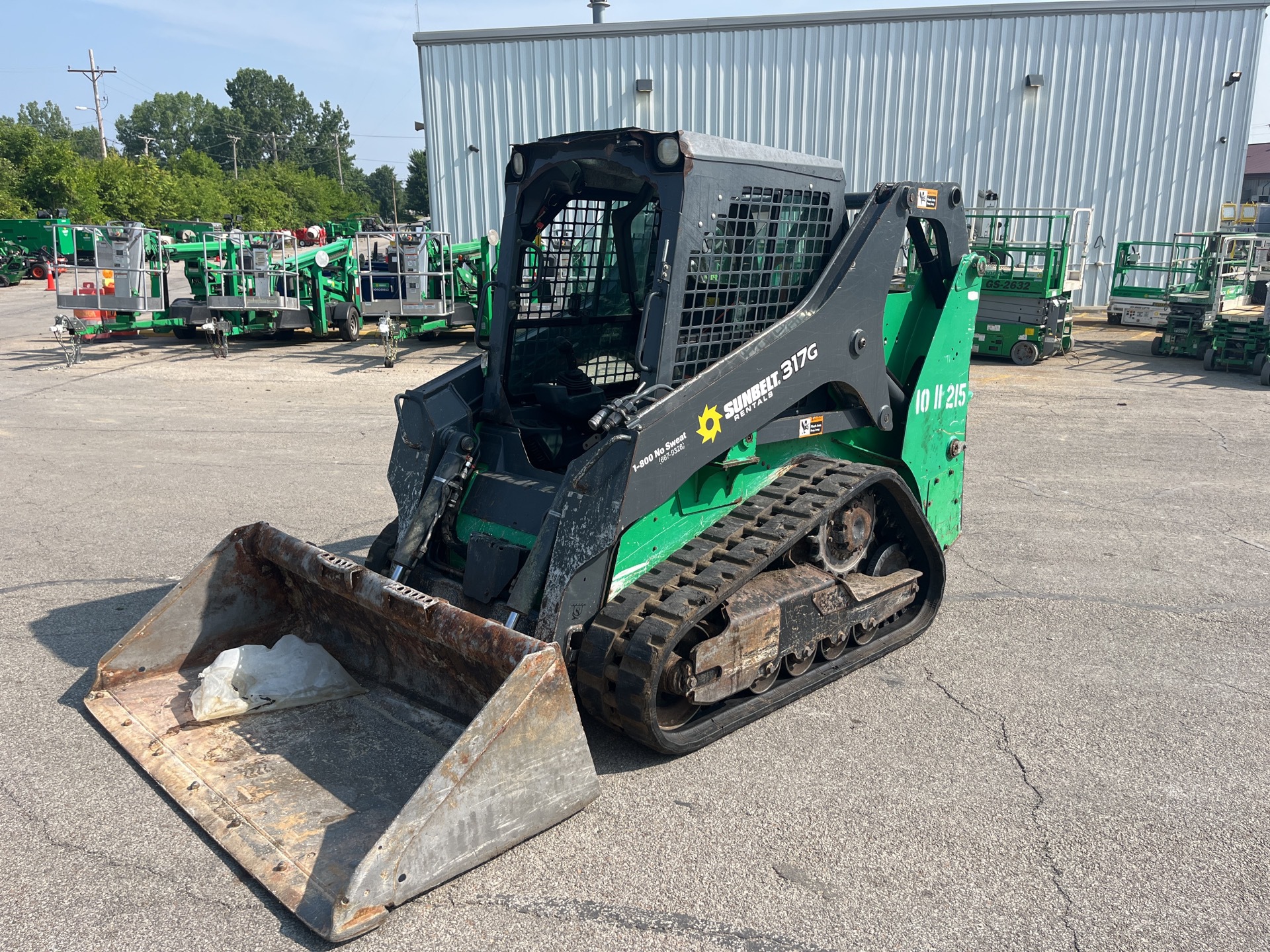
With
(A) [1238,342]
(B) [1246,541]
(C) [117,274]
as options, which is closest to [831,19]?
(A) [1238,342]

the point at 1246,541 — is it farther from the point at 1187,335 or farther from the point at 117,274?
the point at 117,274

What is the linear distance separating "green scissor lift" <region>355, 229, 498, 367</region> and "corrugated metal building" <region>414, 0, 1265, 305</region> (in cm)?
563

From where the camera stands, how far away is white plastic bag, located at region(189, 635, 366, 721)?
13.7ft

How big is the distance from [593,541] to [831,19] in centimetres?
2030

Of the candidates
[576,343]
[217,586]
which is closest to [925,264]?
[576,343]

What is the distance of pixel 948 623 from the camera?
5574mm

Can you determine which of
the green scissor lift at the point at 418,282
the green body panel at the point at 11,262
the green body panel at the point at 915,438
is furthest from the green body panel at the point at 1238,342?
the green body panel at the point at 11,262

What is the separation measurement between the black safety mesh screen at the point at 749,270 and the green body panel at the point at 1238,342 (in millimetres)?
12651

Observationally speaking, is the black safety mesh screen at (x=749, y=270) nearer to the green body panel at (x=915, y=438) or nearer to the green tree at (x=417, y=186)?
the green body panel at (x=915, y=438)

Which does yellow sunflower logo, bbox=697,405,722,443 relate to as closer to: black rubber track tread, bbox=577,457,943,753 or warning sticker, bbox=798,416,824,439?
black rubber track tread, bbox=577,457,943,753

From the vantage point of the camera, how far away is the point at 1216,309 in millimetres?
15758

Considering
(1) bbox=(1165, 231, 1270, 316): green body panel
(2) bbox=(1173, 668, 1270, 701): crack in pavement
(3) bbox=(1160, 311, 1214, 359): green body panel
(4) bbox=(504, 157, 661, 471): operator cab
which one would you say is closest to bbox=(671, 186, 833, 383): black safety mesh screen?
(4) bbox=(504, 157, 661, 471): operator cab

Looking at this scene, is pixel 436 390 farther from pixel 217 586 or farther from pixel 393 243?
pixel 393 243

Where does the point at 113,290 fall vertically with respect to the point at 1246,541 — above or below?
above
